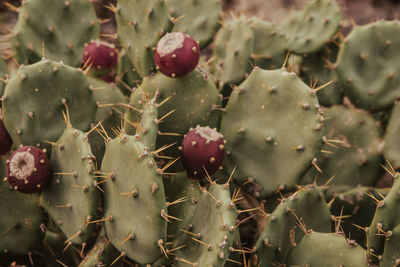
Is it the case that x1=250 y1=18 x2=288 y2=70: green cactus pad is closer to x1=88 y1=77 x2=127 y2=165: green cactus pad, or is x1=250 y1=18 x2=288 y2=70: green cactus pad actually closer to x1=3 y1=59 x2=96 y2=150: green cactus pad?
x1=88 y1=77 x2=127 y2=165: green cactus pad

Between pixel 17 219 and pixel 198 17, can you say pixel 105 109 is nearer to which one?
pixel 17 219

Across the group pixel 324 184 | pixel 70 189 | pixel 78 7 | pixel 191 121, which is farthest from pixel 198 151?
pixel 78 7

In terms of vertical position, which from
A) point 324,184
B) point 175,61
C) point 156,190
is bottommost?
point 324,184

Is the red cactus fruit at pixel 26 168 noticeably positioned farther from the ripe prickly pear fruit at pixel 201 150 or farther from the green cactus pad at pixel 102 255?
the ripe prickly pear fruit at pixel 201 150

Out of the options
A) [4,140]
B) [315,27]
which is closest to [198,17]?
[315,27]

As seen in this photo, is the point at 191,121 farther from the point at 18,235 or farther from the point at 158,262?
the point at 18,235

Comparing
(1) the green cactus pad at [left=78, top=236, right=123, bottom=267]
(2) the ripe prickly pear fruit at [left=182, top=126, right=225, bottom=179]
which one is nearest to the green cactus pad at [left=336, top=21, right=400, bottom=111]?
(2) the ripe prickly pear fruit at [left=182, top=126, right=225, bottom=179]

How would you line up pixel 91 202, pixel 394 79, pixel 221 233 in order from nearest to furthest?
pixel 221 233 → pixel 91 202 → pixel 394 79
